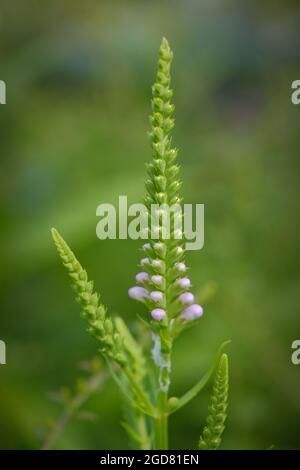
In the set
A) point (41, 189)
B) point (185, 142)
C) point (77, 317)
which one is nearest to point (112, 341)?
point (77, 317)

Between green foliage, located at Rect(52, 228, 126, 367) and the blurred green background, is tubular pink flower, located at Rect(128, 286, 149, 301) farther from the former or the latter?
the blurred green background

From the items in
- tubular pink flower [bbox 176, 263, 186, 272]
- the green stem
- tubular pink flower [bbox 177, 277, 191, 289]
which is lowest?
the green stem

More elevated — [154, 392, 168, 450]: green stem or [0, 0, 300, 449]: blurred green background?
[0, 0, 300, 449]: blurred green background

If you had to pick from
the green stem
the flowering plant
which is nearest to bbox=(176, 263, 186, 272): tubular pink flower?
the flowering plant

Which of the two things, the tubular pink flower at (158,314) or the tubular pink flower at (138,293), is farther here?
the tubular pink flower at (138,293)

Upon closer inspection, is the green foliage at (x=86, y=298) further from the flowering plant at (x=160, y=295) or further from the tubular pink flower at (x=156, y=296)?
the tubular pink flower at (x=156, y=296)

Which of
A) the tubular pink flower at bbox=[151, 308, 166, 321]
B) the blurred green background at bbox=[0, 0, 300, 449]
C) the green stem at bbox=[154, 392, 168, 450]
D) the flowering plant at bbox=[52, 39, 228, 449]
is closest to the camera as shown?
the flowering plant at bbox=[52, 39, 228, 449]

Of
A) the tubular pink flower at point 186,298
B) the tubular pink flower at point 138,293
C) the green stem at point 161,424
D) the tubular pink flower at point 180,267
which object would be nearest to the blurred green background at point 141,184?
the green stem at point 161,424

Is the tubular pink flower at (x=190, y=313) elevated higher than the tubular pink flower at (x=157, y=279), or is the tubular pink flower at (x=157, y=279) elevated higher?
the tubular pink flower at (x=157, y=279)
